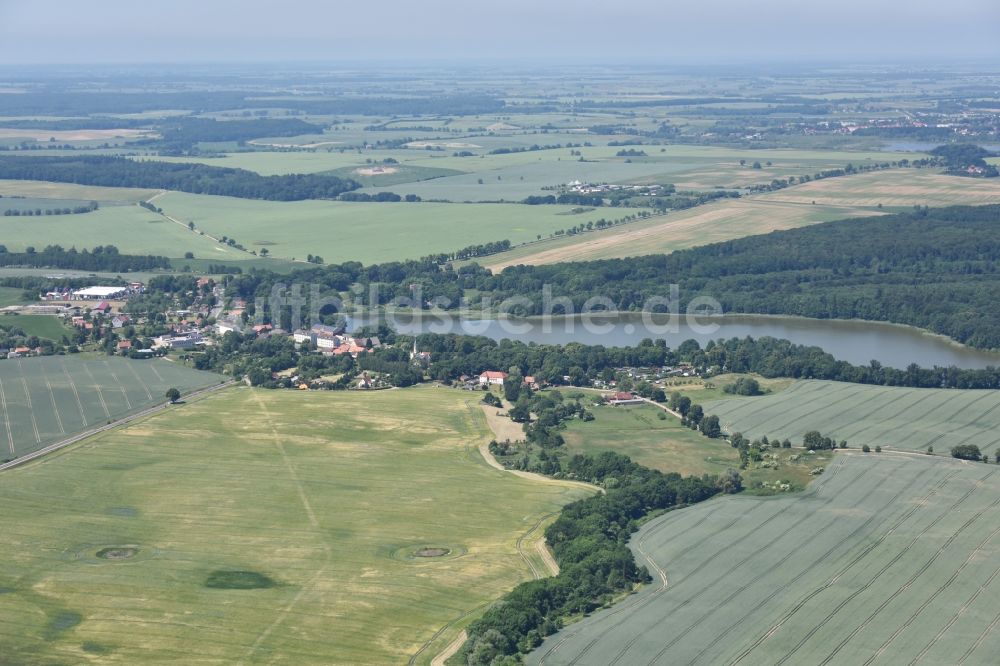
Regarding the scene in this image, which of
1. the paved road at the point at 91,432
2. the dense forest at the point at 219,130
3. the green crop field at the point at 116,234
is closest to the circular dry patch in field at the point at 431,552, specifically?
the paved road at the point at 91,432

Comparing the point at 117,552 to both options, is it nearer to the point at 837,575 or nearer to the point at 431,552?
the point at 431,552

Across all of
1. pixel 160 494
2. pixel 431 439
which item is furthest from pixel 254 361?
pixel 160 494

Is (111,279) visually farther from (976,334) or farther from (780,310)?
(976,334)

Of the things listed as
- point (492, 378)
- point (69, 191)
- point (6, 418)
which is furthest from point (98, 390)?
point (69, 191)

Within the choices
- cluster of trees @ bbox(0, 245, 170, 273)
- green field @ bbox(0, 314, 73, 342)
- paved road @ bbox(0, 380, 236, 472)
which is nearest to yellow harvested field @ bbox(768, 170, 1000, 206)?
cluster of trees @ bbox(0, 245, 170, 273)

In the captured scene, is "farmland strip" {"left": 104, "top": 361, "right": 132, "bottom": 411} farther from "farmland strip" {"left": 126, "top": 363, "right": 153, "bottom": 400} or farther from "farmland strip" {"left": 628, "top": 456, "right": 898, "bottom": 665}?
"farmland strip" {"left": 628, "top": 456, "right": 898, "bottom": 665}

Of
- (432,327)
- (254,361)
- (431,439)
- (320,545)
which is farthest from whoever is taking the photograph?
(432,327)
